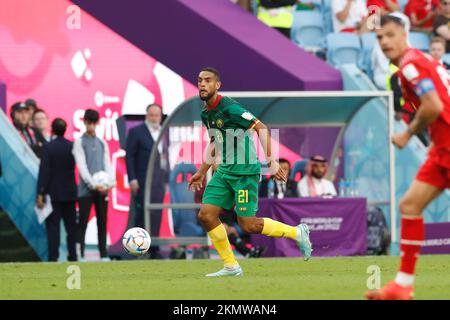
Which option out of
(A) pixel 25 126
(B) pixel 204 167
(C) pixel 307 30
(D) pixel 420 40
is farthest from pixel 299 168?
(B) pixel 204 167

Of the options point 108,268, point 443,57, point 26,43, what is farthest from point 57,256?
point 443,57

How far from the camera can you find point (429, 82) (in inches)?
375

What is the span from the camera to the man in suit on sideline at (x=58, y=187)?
61.3 ft

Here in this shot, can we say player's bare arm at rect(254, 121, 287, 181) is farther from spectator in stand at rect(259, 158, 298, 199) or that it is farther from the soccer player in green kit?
spectator in stand at rect(259, 158, 298, 199)

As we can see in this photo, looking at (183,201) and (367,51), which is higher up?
(367,51)

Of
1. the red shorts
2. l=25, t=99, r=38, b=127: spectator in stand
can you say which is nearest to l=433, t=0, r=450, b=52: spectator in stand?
l=25, t=99, r=38, b=127: spectator in stand

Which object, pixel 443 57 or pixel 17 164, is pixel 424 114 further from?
pixel 443 57

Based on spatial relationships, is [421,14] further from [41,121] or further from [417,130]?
[417,130]

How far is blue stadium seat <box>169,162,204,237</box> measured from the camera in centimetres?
1952

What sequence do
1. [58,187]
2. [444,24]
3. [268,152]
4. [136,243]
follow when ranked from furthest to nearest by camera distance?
[444,24] < [58,187] < [136,243] < [268,152]

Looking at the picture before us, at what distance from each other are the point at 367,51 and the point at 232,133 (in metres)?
9.94

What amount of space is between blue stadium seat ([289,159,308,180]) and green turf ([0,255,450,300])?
308 centimetres

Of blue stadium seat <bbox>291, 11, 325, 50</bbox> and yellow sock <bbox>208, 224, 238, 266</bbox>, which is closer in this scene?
yellow sock <bbox>208, 224, 238, 266</bbox>

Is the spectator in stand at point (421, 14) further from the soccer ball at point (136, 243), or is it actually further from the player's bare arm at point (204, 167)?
the player's bare arm at point (204, 167)
